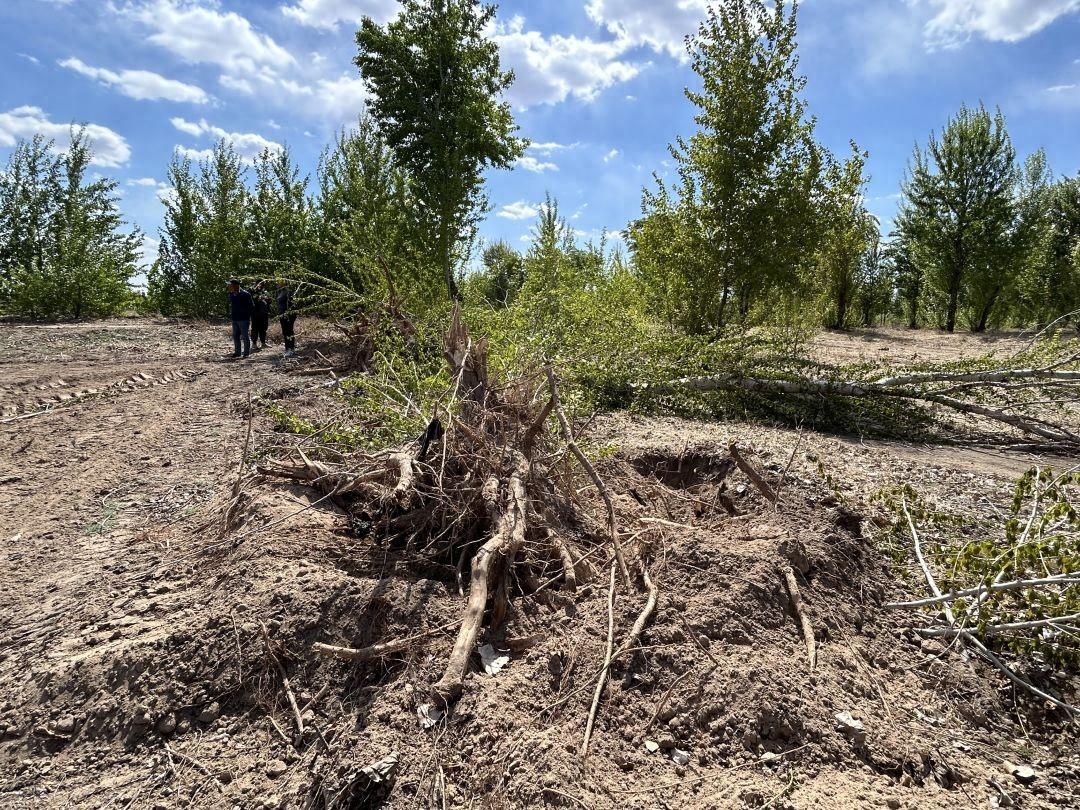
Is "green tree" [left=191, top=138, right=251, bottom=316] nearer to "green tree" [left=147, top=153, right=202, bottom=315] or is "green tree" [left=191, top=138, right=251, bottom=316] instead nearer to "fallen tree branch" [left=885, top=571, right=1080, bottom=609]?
"green tree" [left=147, top=153, right=202, bottom=315]

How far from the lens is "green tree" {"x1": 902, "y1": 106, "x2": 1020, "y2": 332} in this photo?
19.1 metres

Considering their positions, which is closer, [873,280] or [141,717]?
[141,717]

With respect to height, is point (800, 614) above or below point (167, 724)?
above

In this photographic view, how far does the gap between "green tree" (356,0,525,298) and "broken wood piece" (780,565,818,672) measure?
1012 cm

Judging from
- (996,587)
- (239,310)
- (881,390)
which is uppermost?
(239,310)

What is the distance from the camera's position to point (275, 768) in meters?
1.99

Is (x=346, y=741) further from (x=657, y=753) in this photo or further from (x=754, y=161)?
(x=754, y=161)

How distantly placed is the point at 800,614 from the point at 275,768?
6.94ft

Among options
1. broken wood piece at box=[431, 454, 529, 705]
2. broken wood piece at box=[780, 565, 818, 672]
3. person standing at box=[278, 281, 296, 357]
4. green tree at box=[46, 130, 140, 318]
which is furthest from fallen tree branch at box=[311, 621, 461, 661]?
green tree at box=[46, 130, 140, 318]

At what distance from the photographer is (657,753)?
1.99 meters

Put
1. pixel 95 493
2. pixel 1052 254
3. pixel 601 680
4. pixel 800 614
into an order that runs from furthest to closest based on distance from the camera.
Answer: pixel 1052 254 < pixel 95 493 < pixel 800 614 < pixel 601 680

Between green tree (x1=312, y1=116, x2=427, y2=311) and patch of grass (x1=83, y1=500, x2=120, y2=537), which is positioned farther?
green tree (x1=312, y1=116, x2=427, y2=311)


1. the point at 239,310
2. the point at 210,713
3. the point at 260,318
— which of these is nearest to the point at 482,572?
the point at 210,713

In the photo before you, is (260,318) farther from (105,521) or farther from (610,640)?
(610,640)
